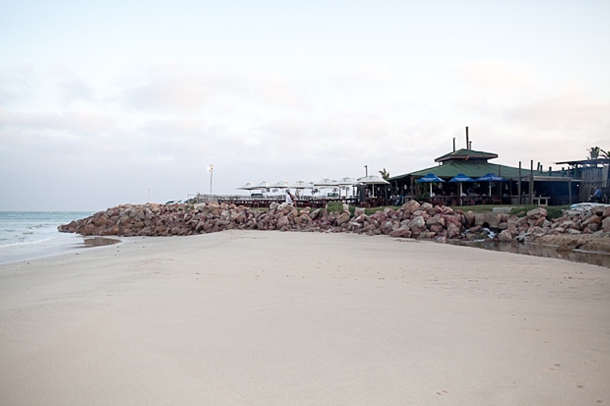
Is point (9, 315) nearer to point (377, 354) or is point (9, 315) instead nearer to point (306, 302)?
point (306, 302)

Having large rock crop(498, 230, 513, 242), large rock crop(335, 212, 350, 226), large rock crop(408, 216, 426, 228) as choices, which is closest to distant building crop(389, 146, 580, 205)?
large rock crop(335, 212, 350, 226)

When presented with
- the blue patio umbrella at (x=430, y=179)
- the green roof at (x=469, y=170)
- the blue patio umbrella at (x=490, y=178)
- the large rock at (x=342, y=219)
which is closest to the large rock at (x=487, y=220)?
the large rock at (x=342, y=219)

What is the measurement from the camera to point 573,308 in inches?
206

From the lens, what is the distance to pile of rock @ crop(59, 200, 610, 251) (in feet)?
60.7

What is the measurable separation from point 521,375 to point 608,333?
1819 mm

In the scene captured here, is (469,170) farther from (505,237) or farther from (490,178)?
(505,237)

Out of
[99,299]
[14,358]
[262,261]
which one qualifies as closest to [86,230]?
[262,261]

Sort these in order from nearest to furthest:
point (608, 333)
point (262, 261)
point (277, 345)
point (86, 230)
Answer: point (277, 345) < point (608, 333) < point (262, 261) < point (86, 230)

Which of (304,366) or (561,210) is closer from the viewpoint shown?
(304,366)

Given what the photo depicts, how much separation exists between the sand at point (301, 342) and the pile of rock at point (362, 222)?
12.8m

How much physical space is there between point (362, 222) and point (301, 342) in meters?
20.3

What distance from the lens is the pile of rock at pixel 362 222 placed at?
18.5m

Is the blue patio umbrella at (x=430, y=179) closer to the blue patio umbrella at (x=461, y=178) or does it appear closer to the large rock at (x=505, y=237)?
the blue patio umbrella at (x=461, y=178)

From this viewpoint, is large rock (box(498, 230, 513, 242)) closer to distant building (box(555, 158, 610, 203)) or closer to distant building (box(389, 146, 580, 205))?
distant building (box(389, 146, 580, 205))
